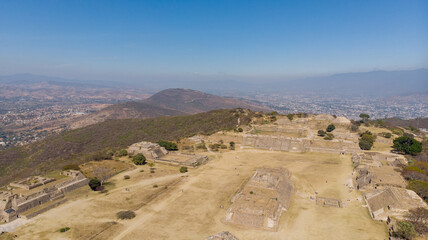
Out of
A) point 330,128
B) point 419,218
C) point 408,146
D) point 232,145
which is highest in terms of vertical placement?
point 408,146

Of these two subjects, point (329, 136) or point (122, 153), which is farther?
point (329, 136)

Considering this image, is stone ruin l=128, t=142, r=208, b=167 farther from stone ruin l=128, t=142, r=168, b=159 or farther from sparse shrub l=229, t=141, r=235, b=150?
sparse shrub l=229, t=141, r=235, b=150

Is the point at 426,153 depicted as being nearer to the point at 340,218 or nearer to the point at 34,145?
the point at 340,218

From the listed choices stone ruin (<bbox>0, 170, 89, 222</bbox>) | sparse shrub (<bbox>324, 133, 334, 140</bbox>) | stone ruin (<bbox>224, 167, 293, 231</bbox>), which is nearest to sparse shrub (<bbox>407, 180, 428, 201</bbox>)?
stone ruin (<bbox>224, 167, 293, 231</bbox>)

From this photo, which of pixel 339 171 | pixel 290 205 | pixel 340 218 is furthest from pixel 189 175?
pixel 339 171

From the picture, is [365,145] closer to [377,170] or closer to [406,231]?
[377,170]

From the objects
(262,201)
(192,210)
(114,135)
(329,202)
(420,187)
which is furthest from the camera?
(114,135)

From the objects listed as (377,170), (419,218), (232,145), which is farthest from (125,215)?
(377,170)
